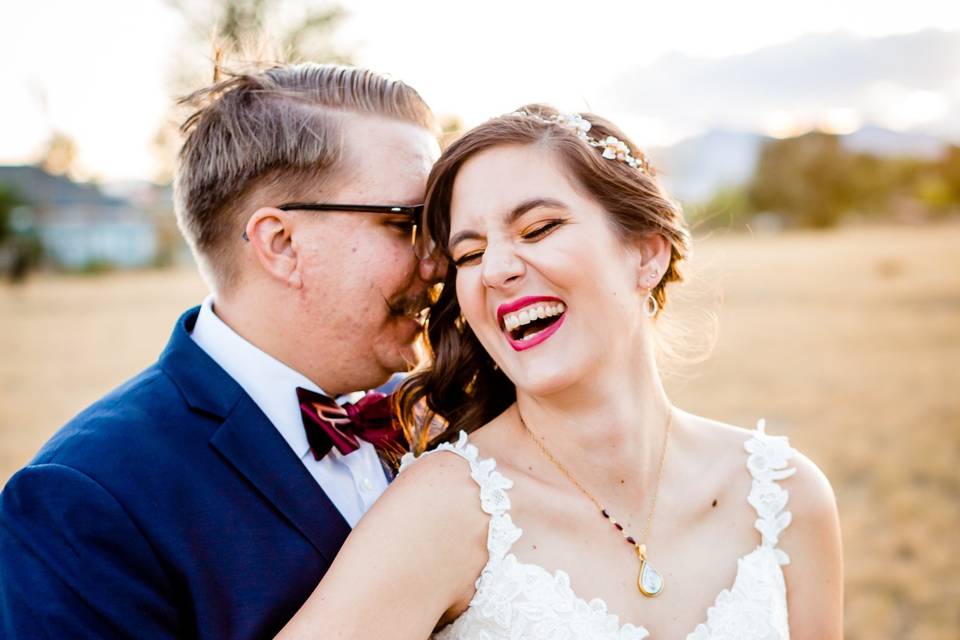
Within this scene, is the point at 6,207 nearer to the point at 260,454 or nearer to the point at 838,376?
the point at 838,376

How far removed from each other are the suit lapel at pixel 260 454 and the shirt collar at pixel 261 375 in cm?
10

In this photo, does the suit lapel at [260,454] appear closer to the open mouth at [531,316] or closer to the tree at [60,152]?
the open mouth at [531,316]

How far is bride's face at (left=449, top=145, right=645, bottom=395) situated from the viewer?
8.03 ft

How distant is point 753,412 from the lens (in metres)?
10.9

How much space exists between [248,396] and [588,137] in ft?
4.01

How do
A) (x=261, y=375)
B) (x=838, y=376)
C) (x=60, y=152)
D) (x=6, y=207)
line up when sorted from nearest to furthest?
1. (x=261, y=375)
2. (x=838, y=376)
3. (x=6, y=207)
4. (x=60, y=152)

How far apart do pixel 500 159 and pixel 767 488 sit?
1.30m

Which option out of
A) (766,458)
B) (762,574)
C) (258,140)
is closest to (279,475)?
(258,140)

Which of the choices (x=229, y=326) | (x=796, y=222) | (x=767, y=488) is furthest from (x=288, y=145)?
(x=796, y=222)

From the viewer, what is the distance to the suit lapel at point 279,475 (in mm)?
2379

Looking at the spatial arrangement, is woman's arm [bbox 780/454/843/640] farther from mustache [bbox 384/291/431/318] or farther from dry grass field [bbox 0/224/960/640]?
mustache [bbox 384/291/431/318]

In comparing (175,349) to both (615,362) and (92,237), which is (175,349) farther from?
(92,237)

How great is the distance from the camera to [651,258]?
276cm

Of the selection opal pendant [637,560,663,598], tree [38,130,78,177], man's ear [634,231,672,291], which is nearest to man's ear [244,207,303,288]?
man's ear [634,231,672,291]
